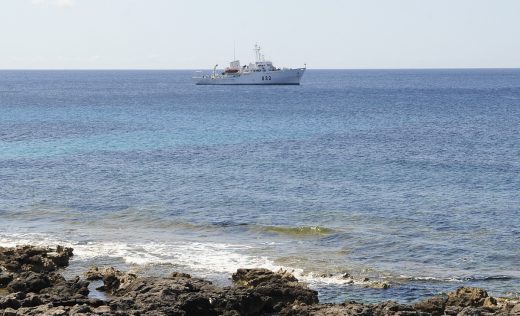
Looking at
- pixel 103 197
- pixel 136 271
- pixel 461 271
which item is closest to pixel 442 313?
pixel 461 271

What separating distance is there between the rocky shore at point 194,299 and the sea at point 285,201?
268cm

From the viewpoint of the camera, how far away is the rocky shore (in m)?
28.5

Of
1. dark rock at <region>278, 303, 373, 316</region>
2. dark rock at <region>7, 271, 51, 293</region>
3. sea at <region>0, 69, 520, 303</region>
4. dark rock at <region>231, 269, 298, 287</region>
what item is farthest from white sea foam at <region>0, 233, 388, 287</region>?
dark rock at <region>7, 271, 51, 293</region>

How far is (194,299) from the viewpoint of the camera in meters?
29.8

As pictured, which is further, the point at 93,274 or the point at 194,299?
the point at 93,274

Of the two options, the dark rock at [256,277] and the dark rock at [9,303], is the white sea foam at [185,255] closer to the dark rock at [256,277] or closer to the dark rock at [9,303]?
the dark rock at [256,277]

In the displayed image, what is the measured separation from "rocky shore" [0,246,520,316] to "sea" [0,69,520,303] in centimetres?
268

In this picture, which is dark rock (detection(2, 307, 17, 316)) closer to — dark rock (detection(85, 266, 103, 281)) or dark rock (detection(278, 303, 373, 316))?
dark rock (detection(85, 266, 103, 281))

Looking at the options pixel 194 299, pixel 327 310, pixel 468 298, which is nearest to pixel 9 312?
pixel 194 299

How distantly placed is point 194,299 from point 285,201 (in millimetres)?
27990

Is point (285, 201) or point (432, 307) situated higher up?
point (432, 307)

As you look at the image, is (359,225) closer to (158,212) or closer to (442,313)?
(158,212)

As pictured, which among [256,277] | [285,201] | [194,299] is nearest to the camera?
[194,299]

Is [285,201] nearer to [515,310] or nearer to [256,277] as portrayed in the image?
[256,277]
